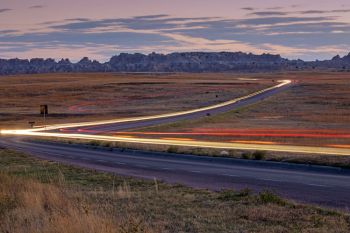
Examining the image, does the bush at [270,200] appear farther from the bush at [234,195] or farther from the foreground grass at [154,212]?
the bush at [234,195]

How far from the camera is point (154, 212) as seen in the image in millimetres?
12664

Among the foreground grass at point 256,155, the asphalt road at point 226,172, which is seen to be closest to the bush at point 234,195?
the asphalt road at point 226,172

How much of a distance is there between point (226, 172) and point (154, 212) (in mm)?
10695

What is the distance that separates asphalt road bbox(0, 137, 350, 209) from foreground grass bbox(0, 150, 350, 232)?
232 cm

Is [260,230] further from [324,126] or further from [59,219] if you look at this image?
[324,126]

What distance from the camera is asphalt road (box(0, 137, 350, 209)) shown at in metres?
17.4

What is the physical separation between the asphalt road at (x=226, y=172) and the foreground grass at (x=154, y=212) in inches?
91.5

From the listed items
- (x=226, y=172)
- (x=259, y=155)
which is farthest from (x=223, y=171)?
(x=259, y=155)

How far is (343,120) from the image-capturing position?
2168 inches

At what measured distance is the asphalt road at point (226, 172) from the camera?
17422 millimetres

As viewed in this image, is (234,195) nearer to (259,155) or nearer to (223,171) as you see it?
(223,171)

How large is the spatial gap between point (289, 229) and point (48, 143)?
34.1 metres

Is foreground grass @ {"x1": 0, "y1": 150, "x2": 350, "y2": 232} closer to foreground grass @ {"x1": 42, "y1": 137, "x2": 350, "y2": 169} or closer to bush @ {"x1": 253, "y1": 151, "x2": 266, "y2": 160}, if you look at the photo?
foreground grass @ {"x1": 42, "y1": 137, "x2": 350, "y2": 169}

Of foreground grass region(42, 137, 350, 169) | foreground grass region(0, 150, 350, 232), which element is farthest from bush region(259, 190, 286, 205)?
foreground grass region(42, 137, 350, 169)
